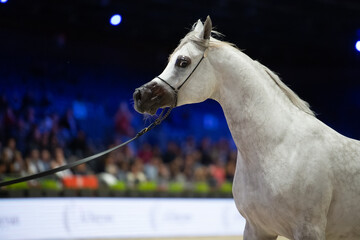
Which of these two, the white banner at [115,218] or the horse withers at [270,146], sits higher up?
the horse withers at [270,146]

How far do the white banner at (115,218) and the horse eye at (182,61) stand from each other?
4.73 m

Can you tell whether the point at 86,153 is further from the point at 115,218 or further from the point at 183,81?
the point at 183,81

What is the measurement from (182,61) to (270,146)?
2.59 ft

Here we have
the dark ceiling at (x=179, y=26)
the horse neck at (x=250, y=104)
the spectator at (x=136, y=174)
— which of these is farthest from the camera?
the dark ceiling at (x=179, y=26)

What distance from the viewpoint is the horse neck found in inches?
120

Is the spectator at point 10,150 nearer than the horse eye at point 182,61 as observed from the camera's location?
No

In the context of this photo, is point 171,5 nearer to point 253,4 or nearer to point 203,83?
point 253,4

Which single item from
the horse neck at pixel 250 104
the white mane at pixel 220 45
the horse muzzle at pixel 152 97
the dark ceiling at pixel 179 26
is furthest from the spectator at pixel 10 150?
the horse neck at pixel 250 104

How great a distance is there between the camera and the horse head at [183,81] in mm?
3109

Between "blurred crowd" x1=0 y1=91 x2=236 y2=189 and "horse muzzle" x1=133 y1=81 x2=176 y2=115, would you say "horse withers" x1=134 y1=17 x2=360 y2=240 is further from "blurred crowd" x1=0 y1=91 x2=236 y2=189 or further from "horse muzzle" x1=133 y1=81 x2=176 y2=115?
"blurred crowd" x1=0 y1=91 x2=236 y2=189

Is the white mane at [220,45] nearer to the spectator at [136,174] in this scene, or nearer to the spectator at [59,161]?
the spectator at [59,161]

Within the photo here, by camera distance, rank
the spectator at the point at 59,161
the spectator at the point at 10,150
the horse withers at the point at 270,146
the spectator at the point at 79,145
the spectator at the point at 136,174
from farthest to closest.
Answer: the spectator at the point at 79,145
the spectator at the point at 136,174
the spectator at the point at 59,161
the spectator at the point at 10,150
the horse withers at the point at 270,146

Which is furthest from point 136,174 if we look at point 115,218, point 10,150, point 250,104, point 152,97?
point 250,104

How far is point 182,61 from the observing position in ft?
10.3
